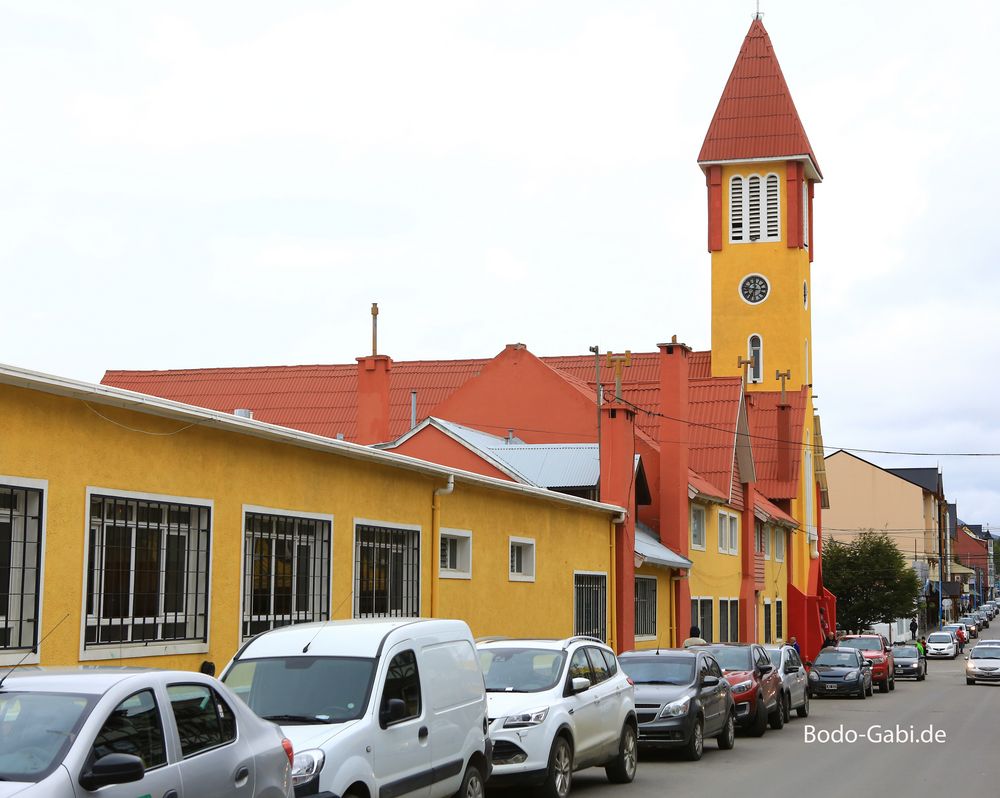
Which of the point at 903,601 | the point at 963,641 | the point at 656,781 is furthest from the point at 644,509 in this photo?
the point at 963,641

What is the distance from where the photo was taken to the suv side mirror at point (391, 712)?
996cm

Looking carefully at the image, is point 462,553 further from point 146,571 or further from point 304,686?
point 304,686

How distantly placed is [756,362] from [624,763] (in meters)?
43.6

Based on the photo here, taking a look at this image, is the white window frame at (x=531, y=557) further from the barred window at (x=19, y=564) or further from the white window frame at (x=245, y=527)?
the barred window at (x=19, y=564)

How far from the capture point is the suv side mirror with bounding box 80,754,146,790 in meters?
6.61

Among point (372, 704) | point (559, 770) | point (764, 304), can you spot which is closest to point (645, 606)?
point (559, 770)

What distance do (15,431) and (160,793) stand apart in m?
5.38

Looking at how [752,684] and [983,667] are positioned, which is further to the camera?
[983,667]

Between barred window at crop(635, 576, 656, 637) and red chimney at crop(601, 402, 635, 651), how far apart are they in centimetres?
167

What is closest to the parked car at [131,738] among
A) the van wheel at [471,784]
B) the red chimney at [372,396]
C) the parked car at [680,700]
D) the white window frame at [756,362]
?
the van wheel at [471,784]

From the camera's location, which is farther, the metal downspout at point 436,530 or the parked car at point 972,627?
the parked car at point 972,627

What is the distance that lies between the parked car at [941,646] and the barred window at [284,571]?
58724 mm

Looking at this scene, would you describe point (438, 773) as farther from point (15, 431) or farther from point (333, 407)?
point (333, 407)

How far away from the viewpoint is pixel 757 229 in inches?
2259
